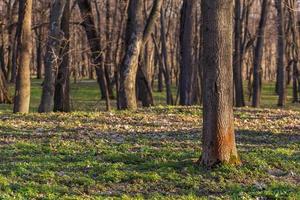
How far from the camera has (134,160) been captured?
9.86 metres

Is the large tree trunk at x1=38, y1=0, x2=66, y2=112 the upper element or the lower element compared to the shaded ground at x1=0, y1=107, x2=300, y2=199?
upper

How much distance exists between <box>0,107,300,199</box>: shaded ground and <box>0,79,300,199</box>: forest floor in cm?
1

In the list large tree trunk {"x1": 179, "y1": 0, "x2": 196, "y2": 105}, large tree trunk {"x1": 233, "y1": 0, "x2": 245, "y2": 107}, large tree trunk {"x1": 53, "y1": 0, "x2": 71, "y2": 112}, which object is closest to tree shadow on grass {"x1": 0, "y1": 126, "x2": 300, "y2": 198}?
large tree trunk {"x1": 53, "y1": 0, "x2": 71, "y2": 112}

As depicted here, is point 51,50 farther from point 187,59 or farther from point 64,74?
point 187,59

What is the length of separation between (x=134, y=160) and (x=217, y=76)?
2.15 m

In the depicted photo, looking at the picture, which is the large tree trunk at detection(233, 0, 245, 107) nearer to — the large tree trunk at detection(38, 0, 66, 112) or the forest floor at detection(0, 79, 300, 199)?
the large tree trunk at detection(38, 0, 66, 112)

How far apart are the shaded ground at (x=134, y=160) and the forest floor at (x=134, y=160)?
0.6 inches

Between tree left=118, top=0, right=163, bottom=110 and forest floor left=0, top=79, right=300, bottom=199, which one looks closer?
forest floor left=0, top=79, right=300, bottom=199

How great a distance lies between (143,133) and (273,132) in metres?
3.04

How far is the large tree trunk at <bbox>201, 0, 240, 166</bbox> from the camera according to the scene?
8898mm

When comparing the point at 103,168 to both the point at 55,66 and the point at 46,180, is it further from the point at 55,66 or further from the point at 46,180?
the point at 55,66

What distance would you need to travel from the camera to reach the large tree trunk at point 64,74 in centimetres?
1915

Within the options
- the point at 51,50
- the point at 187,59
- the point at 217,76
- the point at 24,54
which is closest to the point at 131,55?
the point at 51,50

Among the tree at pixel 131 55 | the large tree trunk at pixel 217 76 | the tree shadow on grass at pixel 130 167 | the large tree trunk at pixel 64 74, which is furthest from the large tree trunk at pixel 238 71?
the large tree trunk at pixel 217 76
